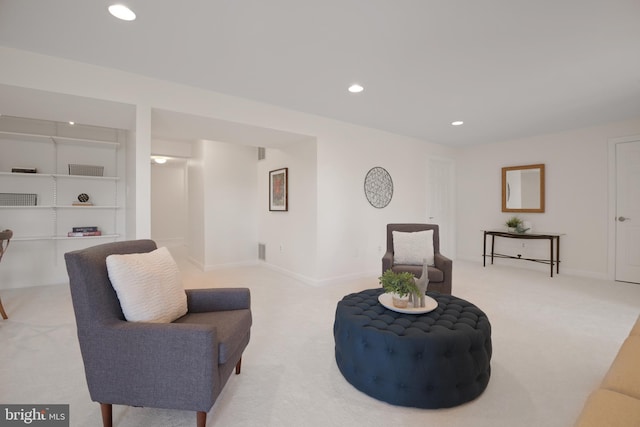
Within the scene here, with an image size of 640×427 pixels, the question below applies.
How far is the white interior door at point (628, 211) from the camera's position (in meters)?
4.24

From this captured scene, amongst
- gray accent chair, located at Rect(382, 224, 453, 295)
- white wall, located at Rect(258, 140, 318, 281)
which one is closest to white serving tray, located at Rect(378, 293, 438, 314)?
gray accent chair, located at Rect(382, 224, 453, 295)

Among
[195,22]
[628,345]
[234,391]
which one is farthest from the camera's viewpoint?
[195,22]

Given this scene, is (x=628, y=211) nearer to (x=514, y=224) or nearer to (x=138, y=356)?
(x=514, y=224)

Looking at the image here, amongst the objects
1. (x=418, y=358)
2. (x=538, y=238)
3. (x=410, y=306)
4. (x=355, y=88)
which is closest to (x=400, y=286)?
(x=410, y=306)

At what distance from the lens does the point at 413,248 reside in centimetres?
351

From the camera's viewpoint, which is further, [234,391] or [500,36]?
[500,36]

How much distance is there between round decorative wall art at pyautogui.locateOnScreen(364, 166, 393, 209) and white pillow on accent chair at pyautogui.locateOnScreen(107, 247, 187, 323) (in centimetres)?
344

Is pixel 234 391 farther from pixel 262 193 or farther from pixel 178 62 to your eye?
pixel 262 193

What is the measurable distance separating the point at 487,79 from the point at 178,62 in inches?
114

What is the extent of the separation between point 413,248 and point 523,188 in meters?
3.29

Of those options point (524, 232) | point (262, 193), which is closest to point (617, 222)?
point (524, 232)

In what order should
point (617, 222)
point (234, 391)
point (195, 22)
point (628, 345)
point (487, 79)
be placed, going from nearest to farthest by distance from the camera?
point (628, 345)
point (234, 391)
point (195, 22)
point (487, 79)
point (617, 222)

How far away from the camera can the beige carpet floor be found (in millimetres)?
1566

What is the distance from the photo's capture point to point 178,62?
2588 millimetres
